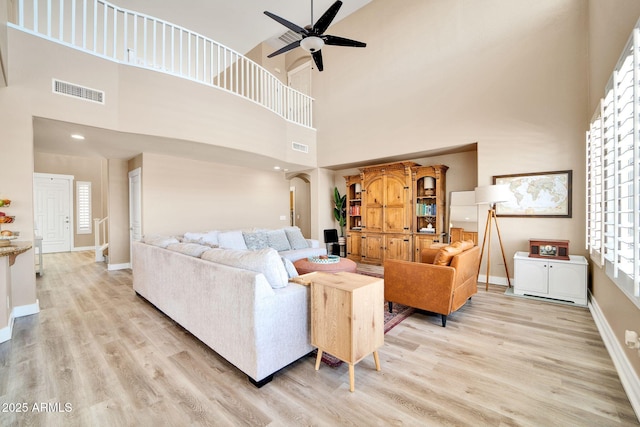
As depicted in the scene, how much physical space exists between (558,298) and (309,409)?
3.87 meters

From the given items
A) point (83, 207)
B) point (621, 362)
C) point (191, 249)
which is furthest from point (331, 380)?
point (83, 207)

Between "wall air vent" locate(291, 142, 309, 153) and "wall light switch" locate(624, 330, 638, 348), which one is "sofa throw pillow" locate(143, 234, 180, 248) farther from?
"wall light switch" locate(624, 330, 638, 348)

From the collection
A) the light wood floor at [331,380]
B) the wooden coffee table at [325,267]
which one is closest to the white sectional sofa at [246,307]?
the light wood floor at [331,380]

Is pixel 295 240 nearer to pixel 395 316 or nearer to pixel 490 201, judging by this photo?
pixel 395 316

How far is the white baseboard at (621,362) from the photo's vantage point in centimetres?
173

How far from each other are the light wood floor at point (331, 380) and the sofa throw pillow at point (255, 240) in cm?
225

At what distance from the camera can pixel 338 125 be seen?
666 centimetres

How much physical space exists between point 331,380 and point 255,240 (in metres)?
3.62

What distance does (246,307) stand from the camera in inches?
76.4

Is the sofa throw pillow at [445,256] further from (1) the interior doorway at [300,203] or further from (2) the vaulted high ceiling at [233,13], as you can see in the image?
(1) the interior doorway at [300,203]

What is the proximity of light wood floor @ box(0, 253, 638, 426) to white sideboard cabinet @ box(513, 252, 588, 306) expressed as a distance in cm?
51

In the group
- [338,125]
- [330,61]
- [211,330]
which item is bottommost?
[211,330]

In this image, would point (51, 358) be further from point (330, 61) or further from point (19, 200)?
point (330, 61)

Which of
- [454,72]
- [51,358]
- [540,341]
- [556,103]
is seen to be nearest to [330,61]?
[454,72]
